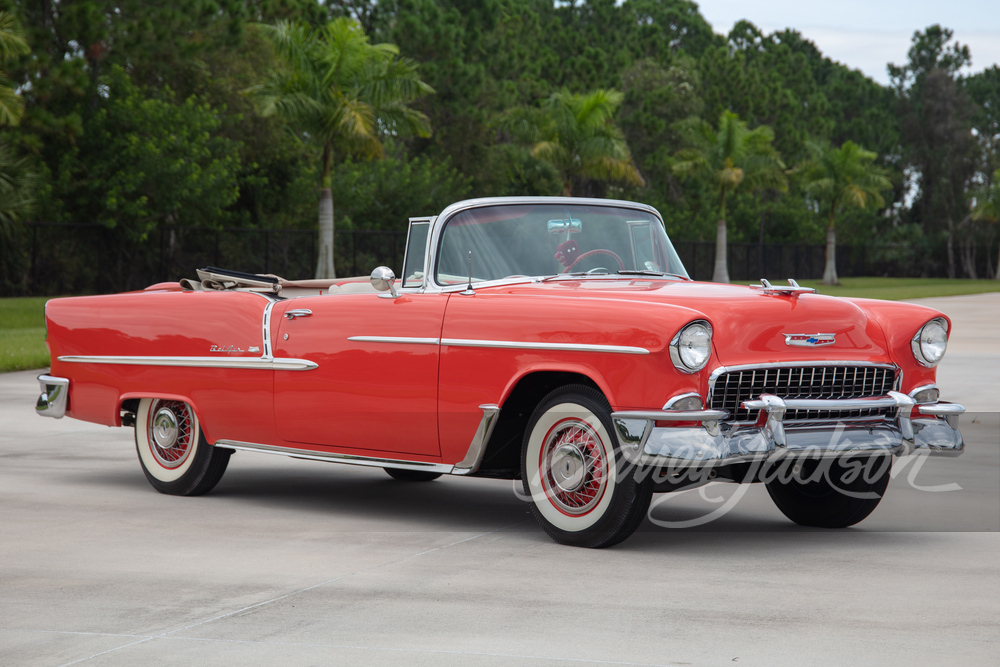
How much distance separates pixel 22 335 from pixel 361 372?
16.6 metres

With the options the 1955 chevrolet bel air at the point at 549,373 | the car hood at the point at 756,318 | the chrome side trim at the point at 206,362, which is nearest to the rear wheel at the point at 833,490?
the 1955 chevrolet bel air at the point at 549,373

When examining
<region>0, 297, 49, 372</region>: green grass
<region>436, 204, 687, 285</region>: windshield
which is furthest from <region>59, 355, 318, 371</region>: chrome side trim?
<region>0, 297, 49, 372</region>: green grass

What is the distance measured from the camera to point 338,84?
30469 millimetres

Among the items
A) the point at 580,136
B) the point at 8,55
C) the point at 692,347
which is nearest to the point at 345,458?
the point at 692,347

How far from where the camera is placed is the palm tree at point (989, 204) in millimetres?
75688

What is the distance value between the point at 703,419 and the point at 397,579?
4.88ft

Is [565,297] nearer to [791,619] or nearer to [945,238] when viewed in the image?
[791,619]

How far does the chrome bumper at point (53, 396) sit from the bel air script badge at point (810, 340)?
484cm

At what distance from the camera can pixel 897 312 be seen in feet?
21.9

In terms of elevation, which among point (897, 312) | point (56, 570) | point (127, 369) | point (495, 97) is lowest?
point (56, 570)

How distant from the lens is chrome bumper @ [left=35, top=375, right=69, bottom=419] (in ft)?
27.8

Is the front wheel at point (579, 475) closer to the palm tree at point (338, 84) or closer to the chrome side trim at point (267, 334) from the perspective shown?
the chrome side trim at point (267, 334)

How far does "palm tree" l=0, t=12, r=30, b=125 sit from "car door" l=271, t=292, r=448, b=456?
17516 millimetres

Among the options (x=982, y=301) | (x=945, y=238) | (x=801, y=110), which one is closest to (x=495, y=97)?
(x=982, y=301)
